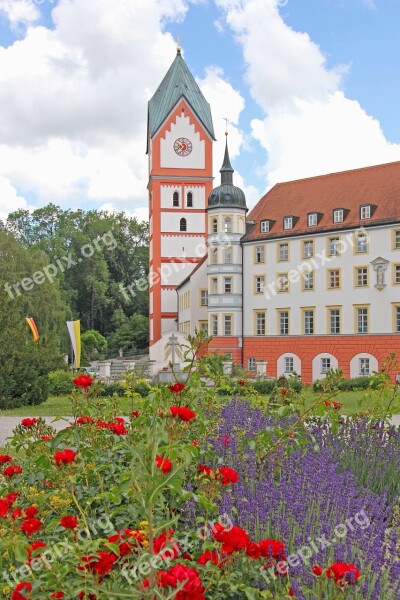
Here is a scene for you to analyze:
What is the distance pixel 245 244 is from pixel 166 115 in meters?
14.2

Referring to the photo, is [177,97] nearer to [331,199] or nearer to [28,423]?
[331,199]

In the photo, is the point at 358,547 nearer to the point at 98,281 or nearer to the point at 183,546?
the point at 183,546

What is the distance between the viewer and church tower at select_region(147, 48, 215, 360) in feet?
172

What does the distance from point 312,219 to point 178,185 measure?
14.3m

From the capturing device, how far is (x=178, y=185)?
5256 centimetres

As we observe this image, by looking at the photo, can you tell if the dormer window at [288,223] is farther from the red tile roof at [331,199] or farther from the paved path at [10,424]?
the paved path at [10,424]

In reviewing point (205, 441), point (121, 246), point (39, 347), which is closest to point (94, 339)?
point (121, 246)

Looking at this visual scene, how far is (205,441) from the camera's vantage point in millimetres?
6051

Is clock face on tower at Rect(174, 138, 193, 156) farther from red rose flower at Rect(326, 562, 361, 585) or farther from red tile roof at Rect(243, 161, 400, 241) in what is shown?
red rose flower at Rect(326, 562, 361, 585)

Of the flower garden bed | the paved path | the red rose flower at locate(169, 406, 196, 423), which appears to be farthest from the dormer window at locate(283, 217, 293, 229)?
the red rose flower at locate(169, 406, 196, 423)

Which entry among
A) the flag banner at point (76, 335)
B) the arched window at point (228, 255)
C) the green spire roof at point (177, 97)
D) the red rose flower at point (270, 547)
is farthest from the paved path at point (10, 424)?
the green spire roof at point (177, 97)

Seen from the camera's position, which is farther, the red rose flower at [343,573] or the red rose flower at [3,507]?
the red rose flower at [3,507]

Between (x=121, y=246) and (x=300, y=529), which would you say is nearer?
(x=300, y=529)

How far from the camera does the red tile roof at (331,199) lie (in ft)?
126
